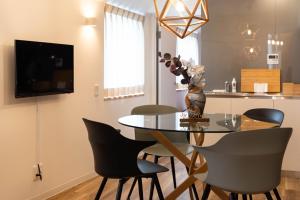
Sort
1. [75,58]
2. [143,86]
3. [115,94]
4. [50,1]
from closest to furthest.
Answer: [50,1], [75,58], [115,94], [143,86]

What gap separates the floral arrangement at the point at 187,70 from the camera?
11.2 ft

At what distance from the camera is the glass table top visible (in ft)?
9.61

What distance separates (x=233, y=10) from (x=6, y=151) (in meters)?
3.71

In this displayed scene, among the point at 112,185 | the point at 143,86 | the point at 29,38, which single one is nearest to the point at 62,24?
the point at 29,38

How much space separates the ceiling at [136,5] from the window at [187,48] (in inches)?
101

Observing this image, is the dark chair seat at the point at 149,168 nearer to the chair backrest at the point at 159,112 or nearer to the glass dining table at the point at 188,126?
the glass dining table at the point at 188,126

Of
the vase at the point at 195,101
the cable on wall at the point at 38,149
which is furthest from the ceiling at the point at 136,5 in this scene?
the vase at the point at 195,101

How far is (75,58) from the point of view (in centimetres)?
440

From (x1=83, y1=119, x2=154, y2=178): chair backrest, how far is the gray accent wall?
306cm

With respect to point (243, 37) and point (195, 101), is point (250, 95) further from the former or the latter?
point (195, 101)

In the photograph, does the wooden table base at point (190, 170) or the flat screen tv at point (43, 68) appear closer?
the wooden table base at point (190, 170)

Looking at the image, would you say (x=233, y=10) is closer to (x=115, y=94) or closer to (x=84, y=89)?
(x=115, y=94)

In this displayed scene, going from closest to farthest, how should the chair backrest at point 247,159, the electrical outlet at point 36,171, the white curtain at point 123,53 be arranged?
the chair backrest at point 247,159
the electrical outlet at point 36,171
the white curtain at point 123,53

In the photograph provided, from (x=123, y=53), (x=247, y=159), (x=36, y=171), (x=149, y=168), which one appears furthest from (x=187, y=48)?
(x=247, y=159)
